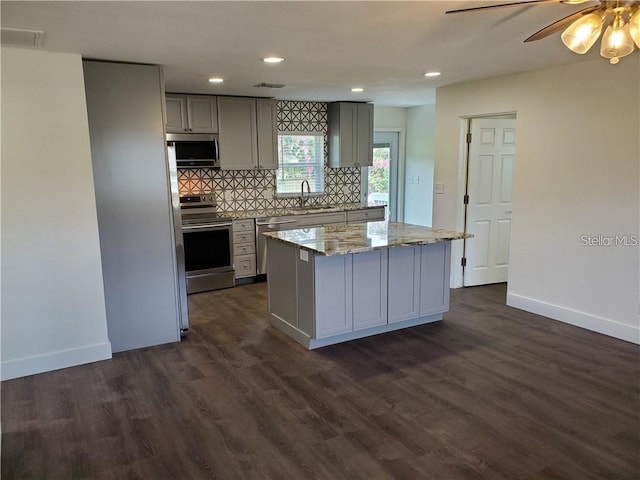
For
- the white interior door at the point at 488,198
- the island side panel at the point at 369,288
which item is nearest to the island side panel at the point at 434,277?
the island side panel at the point at 369,288

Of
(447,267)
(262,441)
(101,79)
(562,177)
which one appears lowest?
(262,441)

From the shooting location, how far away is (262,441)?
2.57 metres

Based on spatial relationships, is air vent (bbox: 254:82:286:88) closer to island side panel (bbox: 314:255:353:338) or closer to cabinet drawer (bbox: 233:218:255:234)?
cabinet drawer (bbox: 233:218:255:234)

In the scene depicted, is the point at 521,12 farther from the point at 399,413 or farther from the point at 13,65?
the point at 13,65

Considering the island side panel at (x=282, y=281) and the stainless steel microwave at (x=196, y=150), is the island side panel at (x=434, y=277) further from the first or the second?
the stainless steel microwave at (x=196, y=150)

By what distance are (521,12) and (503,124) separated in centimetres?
307

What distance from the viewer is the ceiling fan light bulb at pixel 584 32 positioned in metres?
2.11

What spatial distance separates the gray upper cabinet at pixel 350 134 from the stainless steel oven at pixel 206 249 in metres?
2.02

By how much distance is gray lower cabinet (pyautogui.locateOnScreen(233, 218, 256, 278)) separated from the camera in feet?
18.7

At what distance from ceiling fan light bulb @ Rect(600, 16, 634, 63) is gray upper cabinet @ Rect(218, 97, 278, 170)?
432 centimetres

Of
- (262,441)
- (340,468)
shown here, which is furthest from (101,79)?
(340,468)

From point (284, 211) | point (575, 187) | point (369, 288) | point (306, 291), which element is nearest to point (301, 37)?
point (306, 291)

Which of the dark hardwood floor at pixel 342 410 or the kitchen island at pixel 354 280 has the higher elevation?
the kitchen island at pixel 354 280

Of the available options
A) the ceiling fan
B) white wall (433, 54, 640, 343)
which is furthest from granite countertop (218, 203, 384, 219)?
the ceiling fan
